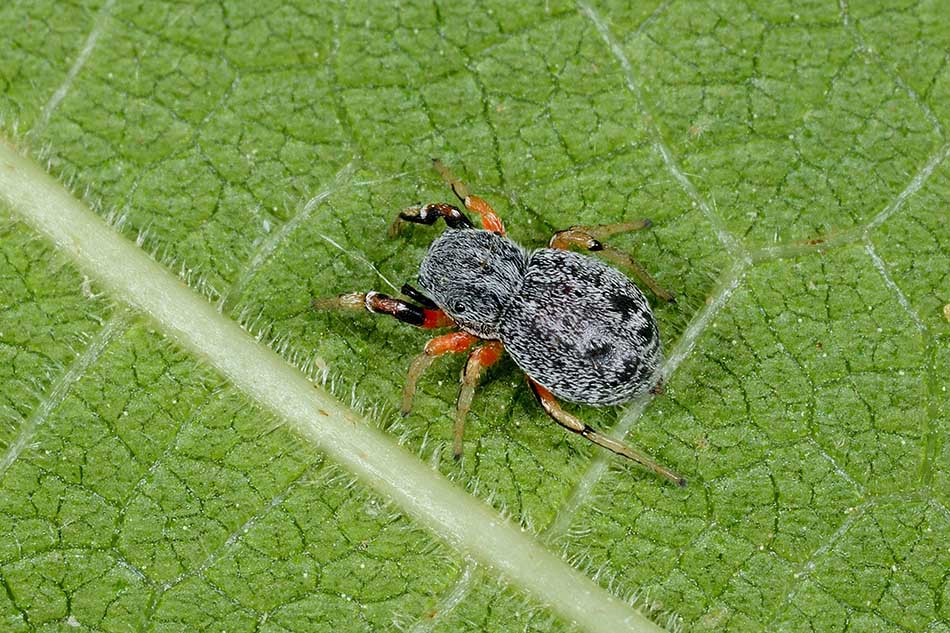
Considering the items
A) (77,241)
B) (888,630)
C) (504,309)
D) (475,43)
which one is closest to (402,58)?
(475,43)

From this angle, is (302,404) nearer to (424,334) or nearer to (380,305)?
(380,305)

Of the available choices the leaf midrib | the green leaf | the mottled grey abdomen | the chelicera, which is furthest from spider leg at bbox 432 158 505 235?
the leaf midrib

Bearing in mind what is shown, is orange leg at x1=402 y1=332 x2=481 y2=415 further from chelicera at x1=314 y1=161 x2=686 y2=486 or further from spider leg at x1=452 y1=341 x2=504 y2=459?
spider leg at x1=452 y1=341 x2=504 y2=459

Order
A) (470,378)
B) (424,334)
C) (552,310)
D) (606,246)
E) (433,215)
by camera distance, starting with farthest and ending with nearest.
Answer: (424,334) < (433,215) < (606,246) < (470,378) < (552,310)

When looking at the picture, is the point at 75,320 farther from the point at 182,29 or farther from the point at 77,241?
the point at 182,29

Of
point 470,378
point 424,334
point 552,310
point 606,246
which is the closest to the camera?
point 552,310

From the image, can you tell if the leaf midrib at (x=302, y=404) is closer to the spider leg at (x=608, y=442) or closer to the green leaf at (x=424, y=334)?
the green leaf at (x=424, y=334)

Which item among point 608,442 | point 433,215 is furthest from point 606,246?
point 608,442
